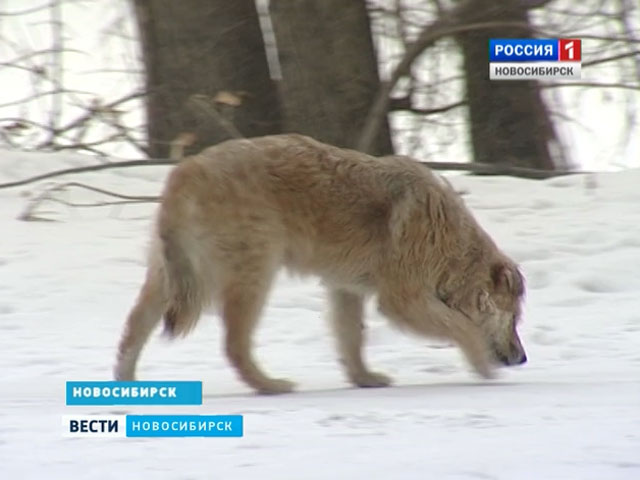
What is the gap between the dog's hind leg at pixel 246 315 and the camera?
7.19m

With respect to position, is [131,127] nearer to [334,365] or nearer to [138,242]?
[138,242]

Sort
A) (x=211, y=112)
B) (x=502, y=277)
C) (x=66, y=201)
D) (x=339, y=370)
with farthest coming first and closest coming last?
(x=66, y=201) → (x=211, y=112) → (x=339, y=370) → (x=502, y=277)

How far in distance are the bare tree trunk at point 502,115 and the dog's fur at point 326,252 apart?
19.9 feet

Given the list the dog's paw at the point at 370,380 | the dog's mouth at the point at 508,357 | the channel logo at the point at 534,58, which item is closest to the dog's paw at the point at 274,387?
the dog's paw at the point at 370,380

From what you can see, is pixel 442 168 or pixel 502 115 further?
pixel 502 115

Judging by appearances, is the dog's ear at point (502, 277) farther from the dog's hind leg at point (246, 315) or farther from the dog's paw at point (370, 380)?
the dog's hind leg at point (246, 315)

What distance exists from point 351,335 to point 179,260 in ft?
4.02

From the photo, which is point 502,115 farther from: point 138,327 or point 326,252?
point 138,327

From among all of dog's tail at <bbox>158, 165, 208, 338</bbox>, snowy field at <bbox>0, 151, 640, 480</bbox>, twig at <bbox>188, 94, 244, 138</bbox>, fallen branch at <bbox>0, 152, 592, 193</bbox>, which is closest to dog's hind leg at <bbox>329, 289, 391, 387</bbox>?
snowy field at <bbox>0, 151, 640, 480</bbox>

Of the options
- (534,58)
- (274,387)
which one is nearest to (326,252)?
(274,387)

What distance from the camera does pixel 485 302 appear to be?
25.9 feet

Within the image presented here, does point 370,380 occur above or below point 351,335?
below

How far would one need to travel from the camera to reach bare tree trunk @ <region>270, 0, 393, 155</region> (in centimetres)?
1270

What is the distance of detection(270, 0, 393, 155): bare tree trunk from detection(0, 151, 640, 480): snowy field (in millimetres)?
1323
